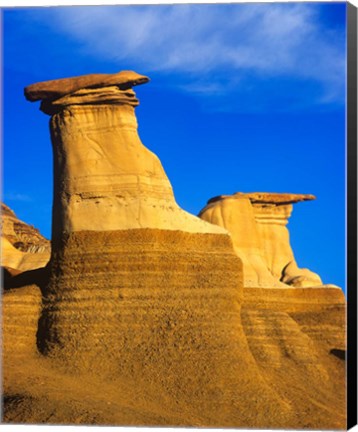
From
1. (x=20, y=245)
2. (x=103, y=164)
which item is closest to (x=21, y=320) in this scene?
(x=103, y=164)

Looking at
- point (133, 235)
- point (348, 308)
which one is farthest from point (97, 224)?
point (348, 308)

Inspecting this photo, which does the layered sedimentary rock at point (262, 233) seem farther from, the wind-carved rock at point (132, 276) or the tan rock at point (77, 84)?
the tan rock at point (77, 84)

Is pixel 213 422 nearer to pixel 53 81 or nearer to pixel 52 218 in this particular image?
pixel 52 218

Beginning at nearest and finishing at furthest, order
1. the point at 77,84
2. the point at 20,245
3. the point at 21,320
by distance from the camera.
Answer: the point at 21,320 → the point at 77,84 → the point at 20,245

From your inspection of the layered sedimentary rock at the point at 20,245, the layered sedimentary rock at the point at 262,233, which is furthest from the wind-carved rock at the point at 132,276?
the layered sedimentary rock at the point at 262,233

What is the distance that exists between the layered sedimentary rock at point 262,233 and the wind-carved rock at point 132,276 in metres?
8.73

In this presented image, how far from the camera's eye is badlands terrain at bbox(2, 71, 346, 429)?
30812 mm

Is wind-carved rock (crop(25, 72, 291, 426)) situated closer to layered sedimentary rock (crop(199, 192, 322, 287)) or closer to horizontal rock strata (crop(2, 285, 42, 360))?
horizontal rock strata (crop(2, 285, 42, 360))

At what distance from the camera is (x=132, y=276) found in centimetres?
3259

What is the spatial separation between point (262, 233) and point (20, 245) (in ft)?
27.6

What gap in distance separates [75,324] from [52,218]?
3.07 metres

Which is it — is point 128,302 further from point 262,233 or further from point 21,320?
point 262,233

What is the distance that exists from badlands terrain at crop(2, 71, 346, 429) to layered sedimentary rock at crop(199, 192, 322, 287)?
343 inches

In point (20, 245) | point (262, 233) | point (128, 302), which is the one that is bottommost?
point (128, 302)
